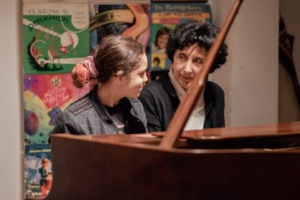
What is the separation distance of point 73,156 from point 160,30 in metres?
1.62

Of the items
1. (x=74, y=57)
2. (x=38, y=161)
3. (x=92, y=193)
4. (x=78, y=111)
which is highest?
(x=74, y=57)

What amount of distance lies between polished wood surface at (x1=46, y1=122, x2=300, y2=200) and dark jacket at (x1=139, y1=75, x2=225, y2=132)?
0.79 m

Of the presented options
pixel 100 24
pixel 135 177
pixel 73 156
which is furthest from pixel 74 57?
pixel 135 177

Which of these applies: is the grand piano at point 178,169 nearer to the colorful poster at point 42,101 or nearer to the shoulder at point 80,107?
the shoulder at point 80,107

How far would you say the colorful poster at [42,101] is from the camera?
93.3 inches

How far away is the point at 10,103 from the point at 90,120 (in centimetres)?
108

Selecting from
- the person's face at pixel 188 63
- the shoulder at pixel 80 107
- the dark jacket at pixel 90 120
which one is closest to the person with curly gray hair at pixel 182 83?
the person's face at pixel 188 63

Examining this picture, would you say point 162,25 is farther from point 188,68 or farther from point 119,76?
point 119,76

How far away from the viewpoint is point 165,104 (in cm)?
178

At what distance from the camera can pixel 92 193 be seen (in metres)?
0.98

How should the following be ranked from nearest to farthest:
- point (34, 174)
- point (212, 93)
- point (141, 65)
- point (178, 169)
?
point (178, 169) → point (141, 65) → point (212, 93) → point (34, 174)

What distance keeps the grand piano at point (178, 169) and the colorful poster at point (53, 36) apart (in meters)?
1.43

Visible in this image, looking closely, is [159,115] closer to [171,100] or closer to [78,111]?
[171,100]

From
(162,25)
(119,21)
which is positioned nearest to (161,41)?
(162,25)
